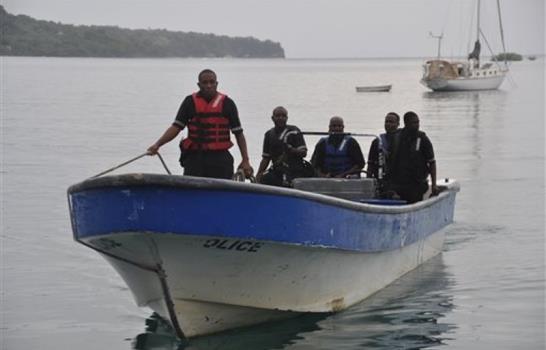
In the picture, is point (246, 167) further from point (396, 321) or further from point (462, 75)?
point (462, 75)

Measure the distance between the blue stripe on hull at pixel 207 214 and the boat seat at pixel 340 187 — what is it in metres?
1.56

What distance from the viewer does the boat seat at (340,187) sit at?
11586 millimetres

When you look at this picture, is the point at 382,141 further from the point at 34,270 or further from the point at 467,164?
the point at 467,164

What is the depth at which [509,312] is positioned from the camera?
37.7 ft

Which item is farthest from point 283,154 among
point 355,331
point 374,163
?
point 355,331

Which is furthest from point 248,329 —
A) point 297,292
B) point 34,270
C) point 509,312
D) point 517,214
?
point 517,214

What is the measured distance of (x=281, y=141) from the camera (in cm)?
1198

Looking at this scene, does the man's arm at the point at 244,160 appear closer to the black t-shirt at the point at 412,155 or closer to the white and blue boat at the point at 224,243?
the white and blue boat at the point at 224,243

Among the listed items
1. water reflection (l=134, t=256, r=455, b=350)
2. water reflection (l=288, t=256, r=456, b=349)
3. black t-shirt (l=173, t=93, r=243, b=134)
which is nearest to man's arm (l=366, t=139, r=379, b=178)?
water reflection (l=288, t=256, r=456, b=349)

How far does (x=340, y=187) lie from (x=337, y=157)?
29.2 inches

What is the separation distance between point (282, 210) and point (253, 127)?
2919 cm

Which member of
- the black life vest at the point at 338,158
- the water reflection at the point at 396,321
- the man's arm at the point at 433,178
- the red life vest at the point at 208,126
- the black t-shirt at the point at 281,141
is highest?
the red life vest at the point at 208,126

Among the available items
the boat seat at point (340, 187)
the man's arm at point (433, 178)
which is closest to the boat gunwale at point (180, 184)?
the boat seat at point (340, 187)

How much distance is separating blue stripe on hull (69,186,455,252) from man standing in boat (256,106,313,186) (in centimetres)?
208
